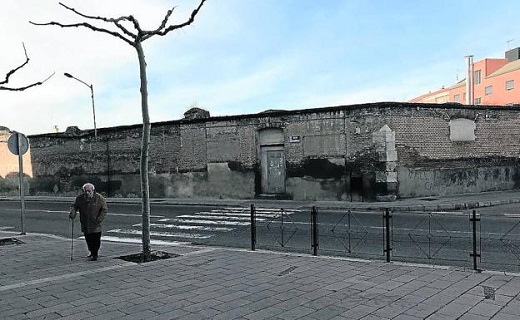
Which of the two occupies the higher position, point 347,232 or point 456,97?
point 456,97

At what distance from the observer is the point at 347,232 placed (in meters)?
11.1

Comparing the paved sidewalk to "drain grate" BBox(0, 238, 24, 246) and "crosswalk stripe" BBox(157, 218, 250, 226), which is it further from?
"crosswalk stripe" BBox(157, 218, 250, 226)

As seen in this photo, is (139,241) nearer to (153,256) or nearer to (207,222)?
(153,256)

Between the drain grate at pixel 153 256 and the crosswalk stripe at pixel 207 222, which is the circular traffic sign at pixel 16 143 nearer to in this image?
the crosswalk stripe at pixel 207 222

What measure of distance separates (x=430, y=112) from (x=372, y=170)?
4.06 metres

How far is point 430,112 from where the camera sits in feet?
66.6

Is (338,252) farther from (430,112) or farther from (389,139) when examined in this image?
(430,112)

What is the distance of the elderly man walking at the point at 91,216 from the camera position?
8.41 metres

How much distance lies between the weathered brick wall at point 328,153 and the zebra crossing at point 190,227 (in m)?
4.77

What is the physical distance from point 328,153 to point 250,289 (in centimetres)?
1486

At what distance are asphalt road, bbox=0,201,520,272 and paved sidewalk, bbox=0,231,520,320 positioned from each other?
1321mm

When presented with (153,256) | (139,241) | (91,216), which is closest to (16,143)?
(139,241)

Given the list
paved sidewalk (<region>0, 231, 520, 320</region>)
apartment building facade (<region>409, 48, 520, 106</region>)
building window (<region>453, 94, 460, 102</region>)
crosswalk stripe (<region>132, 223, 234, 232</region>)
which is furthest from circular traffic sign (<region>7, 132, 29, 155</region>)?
building window (<region>453, 94, 460, 102</region>)

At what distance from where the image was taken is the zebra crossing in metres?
11.4
